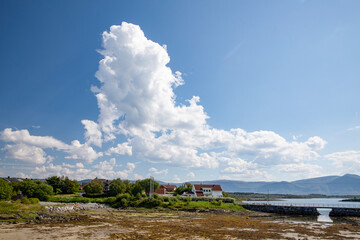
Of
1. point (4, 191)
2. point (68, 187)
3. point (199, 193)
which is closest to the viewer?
point (4, 191)

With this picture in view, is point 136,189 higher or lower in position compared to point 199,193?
higher

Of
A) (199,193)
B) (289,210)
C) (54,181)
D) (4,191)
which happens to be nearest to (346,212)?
(289,210)

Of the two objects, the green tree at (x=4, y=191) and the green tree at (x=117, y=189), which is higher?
the green tree at (x=4, y=191)

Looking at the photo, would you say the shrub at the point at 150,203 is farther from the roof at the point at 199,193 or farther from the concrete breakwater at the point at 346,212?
the concrete breakwater at the point at 346,212

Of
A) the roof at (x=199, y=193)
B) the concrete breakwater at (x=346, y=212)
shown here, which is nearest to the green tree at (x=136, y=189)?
the roof at (x=199, y=193)

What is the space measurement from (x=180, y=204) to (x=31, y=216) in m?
38.6

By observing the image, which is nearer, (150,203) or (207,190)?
(150,203)

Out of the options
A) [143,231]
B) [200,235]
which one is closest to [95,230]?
[143,231]

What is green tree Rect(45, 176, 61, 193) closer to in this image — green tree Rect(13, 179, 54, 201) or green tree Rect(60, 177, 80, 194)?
green tree Rect(60, 177, 80, 194)

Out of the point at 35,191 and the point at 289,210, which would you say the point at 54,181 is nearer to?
the point at 35,191

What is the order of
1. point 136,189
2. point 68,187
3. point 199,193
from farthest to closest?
point 199,193, point 68,187, point 136,189

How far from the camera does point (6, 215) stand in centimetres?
3238

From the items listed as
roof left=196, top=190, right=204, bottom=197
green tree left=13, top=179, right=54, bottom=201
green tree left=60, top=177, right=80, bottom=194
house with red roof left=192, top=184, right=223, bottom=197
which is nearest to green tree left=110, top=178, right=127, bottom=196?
green tree left=60, top=177, right=80, bottom=194

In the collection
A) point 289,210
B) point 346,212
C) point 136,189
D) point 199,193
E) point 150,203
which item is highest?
point 136,189
